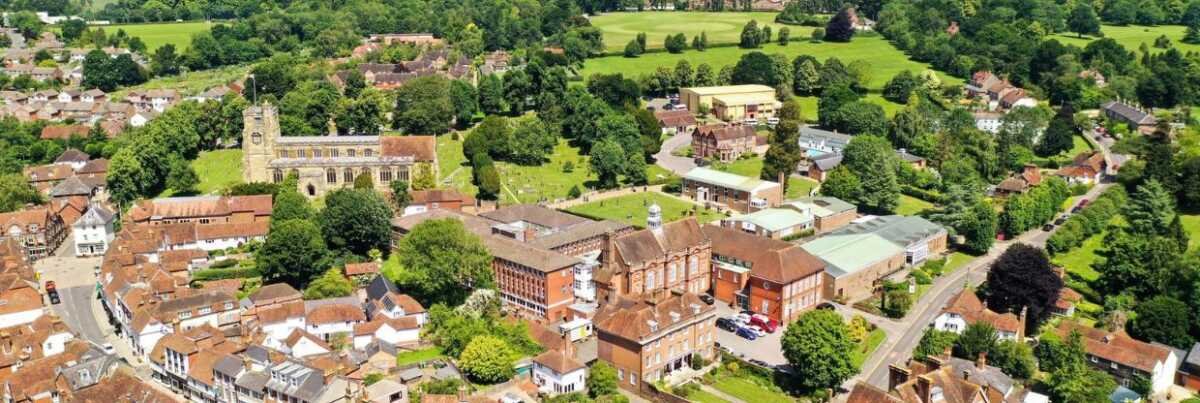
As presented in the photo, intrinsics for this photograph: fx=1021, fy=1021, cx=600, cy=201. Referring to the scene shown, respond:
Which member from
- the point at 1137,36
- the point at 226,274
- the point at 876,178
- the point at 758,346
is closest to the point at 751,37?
the point at 1137,36

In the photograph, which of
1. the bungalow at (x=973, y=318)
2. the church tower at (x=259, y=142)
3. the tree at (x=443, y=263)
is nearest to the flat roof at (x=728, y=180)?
the bungalow at (x=973, y=318)

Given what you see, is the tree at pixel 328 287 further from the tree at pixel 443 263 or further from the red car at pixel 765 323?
the red car at pixel 765 323

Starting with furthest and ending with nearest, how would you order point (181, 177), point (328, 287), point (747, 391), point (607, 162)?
point (607, 162), point (181, 177), point (328, 287), point (747, 391)

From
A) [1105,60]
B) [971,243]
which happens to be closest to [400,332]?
[971,243]

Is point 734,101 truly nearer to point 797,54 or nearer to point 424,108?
point 797,54

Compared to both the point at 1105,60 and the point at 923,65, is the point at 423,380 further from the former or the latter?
the point at 1105,60

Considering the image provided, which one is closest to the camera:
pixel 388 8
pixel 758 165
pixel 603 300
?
pixel 603 300

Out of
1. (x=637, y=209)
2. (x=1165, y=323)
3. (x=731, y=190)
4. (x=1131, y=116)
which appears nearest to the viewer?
(x=1165, y=323)

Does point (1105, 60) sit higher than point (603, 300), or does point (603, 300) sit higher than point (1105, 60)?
point (1105, 60)
